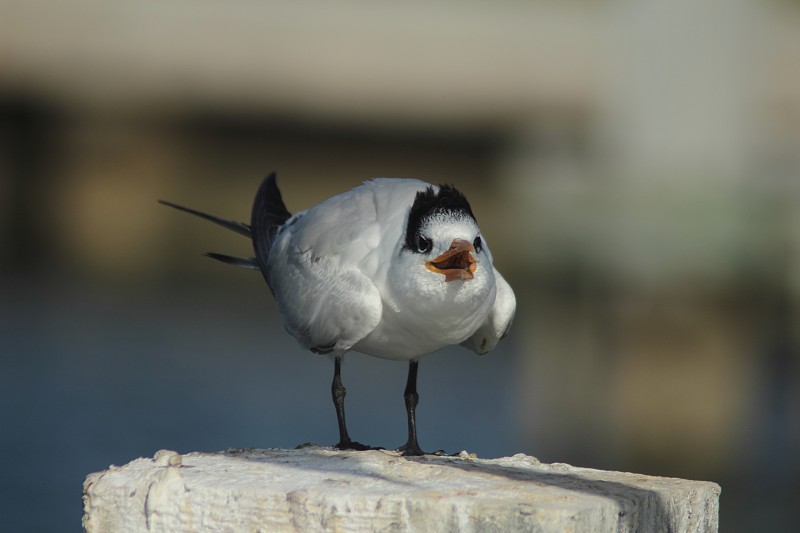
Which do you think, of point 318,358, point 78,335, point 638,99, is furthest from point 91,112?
point 638,99

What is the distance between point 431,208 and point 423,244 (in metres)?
0.10

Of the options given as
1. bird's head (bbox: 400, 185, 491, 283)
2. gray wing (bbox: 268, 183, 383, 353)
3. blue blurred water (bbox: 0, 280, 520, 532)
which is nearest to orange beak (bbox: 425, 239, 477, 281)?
bird's head (bbox: 400, 185, 491, 283)

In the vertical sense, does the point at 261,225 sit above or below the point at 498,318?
above

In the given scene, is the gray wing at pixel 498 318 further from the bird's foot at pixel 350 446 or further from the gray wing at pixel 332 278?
the bird's foot at pixel 350 446

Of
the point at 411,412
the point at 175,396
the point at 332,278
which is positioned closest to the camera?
the point at 332,278

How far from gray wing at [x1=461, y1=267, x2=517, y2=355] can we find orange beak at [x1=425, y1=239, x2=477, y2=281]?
1.13 feet

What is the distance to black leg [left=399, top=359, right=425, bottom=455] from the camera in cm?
362

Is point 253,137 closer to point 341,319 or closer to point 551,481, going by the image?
point 341,319

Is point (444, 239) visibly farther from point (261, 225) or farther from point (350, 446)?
point (261, 225)

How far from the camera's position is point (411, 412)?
12.7 ft

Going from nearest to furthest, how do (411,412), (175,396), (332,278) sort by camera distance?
(332,278), (411,412), (175,396)

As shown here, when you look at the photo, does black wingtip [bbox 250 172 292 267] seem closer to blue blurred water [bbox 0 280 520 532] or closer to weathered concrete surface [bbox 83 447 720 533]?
weathered concrete surface [bbox 83 447 720 533]

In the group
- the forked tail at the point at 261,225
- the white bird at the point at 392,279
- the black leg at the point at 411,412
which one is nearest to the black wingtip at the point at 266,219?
the forked tail at the point at 261,225

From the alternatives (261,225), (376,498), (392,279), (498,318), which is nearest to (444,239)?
(392,279)
